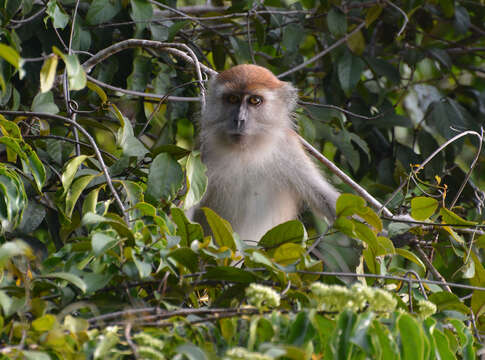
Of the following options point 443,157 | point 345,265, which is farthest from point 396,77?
point 345,265

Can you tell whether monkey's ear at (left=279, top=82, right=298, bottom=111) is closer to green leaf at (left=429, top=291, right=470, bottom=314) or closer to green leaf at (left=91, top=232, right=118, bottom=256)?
green leaf at (left=429, top=291, right=470, bottom=314)

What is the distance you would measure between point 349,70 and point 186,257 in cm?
302

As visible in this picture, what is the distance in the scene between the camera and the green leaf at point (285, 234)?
2.60 m

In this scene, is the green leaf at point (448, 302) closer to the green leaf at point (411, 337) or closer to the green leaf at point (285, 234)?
the green leaf at point (285, 234)

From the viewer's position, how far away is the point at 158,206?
10.2 feet

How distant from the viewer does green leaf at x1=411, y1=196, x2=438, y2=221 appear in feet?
10.2

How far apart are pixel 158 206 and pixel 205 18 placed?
7.01 feet

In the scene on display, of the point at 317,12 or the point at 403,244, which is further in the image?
the point at 317,12

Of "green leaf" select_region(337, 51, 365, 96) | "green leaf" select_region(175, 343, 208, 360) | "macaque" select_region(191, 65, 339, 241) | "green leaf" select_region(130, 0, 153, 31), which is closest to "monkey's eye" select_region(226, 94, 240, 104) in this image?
"macaque" select_region(191, 65, 339, 241)

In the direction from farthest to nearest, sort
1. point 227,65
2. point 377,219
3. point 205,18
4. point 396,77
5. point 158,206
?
point 227,65 < point 396,77 < point 205,18 < point 158,206 < point 377,219

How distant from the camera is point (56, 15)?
3.42 meters

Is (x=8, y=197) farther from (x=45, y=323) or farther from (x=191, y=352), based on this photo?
(x=191, y=352)

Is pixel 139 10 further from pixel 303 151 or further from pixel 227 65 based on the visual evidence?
pixel 227 65

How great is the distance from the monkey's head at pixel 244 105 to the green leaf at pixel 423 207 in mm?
1526
